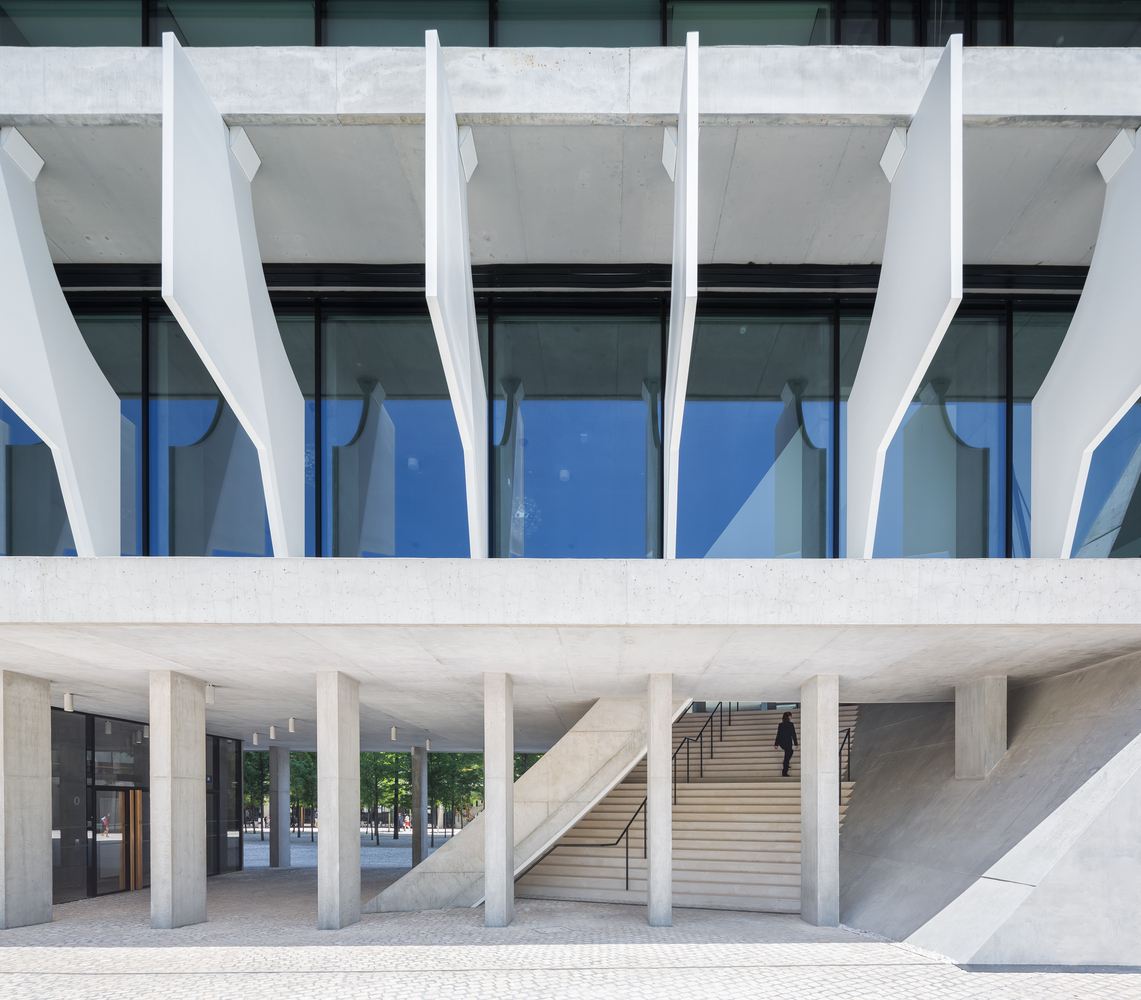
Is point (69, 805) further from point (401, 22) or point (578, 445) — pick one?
point (401, 22)

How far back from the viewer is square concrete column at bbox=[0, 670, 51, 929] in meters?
12.3

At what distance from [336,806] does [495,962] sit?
3.56 meters

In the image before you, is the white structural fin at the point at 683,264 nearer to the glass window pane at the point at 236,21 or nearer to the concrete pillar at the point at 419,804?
the glass window pane at the point at 236,21

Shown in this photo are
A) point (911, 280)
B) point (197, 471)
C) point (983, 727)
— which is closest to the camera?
point (911, 280)

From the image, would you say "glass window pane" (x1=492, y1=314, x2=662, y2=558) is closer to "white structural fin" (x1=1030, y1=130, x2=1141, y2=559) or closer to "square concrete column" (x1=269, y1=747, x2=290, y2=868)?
"white structural fin" (x1=1030, y1=130, x2=1141, y2=559)

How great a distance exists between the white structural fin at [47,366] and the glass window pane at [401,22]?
13.9ft

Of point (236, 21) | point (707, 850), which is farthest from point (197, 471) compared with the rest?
point (707, 850)

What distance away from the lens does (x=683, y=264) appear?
33.9 feet

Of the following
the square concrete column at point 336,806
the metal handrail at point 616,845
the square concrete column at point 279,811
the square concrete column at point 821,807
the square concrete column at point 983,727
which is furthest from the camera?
the square concrete column at point 279,811

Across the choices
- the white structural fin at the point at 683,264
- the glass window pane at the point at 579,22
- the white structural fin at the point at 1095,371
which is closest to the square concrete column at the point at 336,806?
the white structural fin at the point at 683,264

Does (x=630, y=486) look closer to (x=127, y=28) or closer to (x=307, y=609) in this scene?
(x=307, y=609)

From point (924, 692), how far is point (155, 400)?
1257 cm

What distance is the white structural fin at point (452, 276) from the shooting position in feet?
32.7

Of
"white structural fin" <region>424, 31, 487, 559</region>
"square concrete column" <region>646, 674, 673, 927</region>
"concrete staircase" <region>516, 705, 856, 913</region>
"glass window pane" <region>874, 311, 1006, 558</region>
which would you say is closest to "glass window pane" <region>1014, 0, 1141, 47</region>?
"glass window pane" <region>874, 311, 1006, 558</region>
